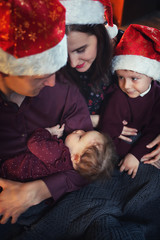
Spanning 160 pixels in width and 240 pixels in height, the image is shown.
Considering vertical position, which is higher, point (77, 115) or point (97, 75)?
point (97, 75)

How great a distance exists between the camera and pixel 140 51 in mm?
944

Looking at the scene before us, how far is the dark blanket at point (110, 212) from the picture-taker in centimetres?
86

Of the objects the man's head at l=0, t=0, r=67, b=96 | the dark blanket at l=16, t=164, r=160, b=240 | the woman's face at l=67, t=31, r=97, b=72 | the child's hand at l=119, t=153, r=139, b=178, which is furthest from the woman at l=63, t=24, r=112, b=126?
the dark blanket at l=16, t=164, r=160, b=240

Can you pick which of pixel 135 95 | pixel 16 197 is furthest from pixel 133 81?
pixel 16 197

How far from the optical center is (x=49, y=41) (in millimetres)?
580

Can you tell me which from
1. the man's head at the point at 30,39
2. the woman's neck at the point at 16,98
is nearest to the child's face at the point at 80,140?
the woman's neck at the point at 16,98

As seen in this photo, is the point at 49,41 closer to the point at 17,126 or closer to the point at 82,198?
the point at 17,126

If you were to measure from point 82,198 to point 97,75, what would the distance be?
23.8 inches

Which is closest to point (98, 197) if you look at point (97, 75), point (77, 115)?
point (77, 115)

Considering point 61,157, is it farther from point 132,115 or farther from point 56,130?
point 132,115

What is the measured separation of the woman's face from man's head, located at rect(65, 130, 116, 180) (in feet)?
1.07

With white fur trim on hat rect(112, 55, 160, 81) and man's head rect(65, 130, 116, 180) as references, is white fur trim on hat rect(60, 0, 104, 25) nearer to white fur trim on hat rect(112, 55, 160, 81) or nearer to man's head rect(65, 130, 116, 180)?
white fur trim on hat rect(112, 55, 160, 81)

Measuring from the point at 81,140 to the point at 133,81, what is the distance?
379 mm

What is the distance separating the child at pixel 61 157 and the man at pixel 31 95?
47mm
